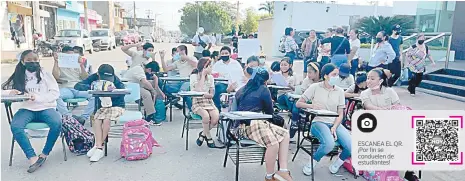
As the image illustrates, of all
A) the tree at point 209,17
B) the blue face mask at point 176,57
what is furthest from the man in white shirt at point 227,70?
the tree at point 209,17

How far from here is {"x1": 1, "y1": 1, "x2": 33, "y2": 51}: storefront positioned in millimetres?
15447

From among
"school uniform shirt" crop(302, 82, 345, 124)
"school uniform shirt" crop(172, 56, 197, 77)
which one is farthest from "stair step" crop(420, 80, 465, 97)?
"school uniform shirt" crop(172, 56, 197, 77)

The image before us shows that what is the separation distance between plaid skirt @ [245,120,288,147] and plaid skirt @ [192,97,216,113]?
104 centimetres

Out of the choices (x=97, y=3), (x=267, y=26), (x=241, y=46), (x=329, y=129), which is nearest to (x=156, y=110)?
(x=241, y=46)

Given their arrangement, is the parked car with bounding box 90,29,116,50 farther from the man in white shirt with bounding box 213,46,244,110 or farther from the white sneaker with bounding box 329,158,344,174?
the white sneaker with bounding box 329,158,344,174

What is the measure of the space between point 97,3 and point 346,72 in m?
45.3

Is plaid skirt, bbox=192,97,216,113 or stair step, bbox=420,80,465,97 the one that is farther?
stair step, bbox=420,80,465,97

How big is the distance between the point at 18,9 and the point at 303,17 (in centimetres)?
1360

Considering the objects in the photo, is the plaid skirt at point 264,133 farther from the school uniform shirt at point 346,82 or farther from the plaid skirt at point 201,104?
the school uniform shirt at point 346,82

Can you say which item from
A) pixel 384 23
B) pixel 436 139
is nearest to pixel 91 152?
pixel 436 139

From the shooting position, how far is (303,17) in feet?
57.5

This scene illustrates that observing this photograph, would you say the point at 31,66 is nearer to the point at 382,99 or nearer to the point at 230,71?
the point at 230,71

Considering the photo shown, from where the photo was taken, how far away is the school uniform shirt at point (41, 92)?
326cm

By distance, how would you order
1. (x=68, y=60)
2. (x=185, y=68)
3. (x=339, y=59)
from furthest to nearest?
(x=339, y=59) → (x=185, y=68) → (x=68, y=60)
